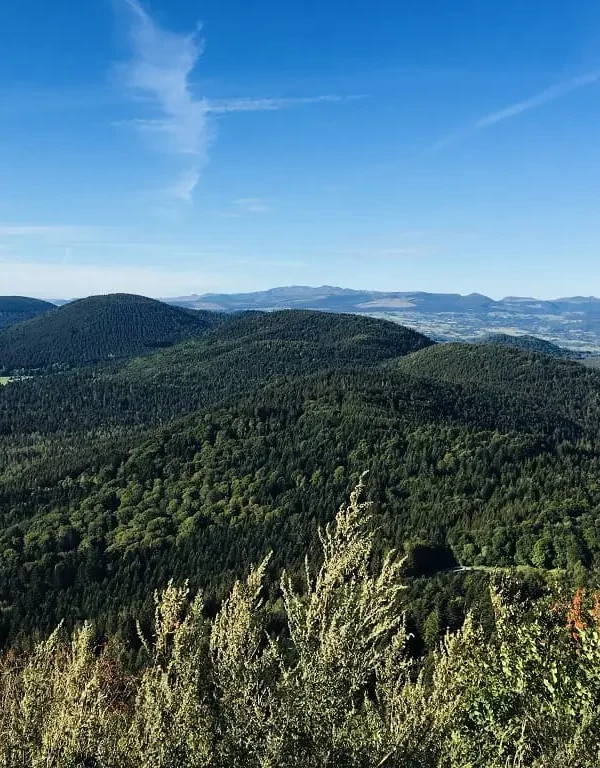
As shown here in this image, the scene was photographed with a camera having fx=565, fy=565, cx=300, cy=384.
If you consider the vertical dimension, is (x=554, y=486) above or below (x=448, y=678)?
below

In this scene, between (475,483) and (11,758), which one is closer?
(11,758)

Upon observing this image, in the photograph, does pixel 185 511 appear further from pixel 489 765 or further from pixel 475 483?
pixel 489 765

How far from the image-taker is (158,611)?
70.9 feet

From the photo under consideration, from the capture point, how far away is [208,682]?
19078 mm

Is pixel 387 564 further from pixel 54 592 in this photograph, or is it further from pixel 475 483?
pixel 475 483

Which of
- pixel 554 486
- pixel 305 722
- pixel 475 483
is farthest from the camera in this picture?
pixel 475 483

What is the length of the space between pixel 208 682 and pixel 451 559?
132m

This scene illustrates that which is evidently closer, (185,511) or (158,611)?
(158,611)

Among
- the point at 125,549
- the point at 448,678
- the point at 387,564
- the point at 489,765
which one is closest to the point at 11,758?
the point at 387,564

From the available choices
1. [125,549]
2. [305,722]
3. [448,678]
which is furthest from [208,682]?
[125,549]

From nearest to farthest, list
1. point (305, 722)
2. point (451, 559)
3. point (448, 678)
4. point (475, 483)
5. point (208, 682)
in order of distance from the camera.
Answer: point (305, 722) < point (208, 682) < point (448, 678) < point (451, 559) < point (475, 483)

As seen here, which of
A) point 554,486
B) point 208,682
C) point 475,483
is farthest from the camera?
point 475,483

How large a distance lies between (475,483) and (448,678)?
166 meters

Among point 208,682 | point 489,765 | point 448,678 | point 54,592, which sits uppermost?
point 208,682
